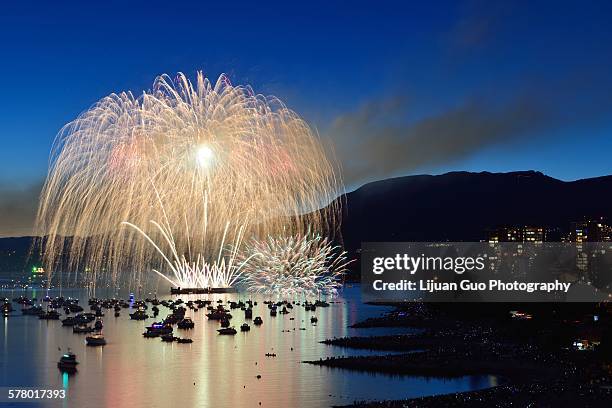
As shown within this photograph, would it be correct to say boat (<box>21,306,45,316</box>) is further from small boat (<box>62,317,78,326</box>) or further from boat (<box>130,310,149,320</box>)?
small boat (<box>62,317,78,326</box>)

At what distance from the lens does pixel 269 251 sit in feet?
292

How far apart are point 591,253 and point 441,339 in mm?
75918

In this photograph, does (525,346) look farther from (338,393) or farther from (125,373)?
(125,373)

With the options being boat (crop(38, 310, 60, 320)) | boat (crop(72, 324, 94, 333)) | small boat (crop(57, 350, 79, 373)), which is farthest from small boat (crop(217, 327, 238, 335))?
boat (crop(38, 310, 60, 320))

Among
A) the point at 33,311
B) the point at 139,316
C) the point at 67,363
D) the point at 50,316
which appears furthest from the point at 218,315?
the point at 67,363

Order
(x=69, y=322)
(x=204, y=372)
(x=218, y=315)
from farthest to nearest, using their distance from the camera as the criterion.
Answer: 1. (x=218, y=315)
2. (x=69, y=322)
3. (x=204, y=372)

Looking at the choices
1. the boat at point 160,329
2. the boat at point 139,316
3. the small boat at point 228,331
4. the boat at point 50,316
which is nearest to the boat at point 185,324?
the boat at point 160,329

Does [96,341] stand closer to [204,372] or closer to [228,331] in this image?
[228,331]

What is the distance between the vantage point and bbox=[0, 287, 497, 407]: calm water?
40.1 metres

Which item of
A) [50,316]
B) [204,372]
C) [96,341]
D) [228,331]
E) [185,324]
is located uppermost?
[50,316]

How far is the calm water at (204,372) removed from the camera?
40062mm

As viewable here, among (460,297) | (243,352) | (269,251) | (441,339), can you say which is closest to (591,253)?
(460,297)

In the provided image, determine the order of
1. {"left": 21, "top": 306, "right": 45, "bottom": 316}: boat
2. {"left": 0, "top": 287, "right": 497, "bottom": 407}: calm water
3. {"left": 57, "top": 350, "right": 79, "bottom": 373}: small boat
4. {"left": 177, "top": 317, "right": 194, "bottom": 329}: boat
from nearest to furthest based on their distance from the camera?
1. {"left": 0, "top": 287, "right": 497, "bottom": 407}: calm water
2. {"left": 57, "top": 350, "right": 79, "bottom": 373}: small boat
3. {"left": 177, "top": 317, "right": 194, "bottom": 329}: boat
4. {"left": 21, "top": 306, "right": 45, "bottom": 316}: boat

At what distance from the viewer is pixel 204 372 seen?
4791 cm
